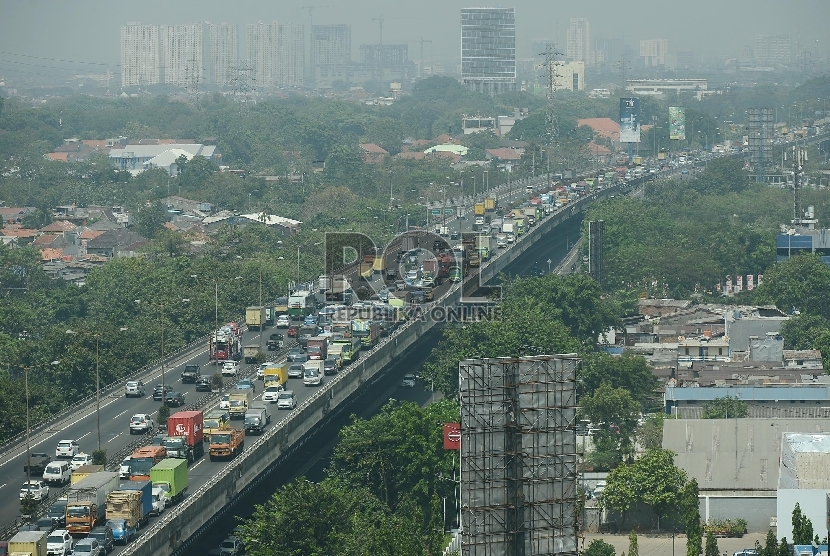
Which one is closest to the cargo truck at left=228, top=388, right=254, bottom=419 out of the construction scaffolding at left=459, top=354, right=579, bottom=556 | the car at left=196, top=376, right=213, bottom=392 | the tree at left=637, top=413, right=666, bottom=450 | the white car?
the white car

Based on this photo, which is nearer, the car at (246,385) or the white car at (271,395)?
the white car at (271,395)

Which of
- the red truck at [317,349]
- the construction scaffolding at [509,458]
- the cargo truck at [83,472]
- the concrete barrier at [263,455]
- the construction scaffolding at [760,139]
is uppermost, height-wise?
the construction scaffolding at [760,139]

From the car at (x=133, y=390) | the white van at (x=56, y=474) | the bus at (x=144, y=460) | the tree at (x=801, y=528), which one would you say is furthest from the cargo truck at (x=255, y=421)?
the tree at (x=801, y=528)

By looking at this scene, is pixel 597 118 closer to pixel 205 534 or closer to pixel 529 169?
pixel 529 169

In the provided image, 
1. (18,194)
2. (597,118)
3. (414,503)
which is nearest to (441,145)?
(597,118)

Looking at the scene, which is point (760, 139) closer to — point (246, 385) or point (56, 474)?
point (246, 385)

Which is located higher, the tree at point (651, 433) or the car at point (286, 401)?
the car at point (286, 401)

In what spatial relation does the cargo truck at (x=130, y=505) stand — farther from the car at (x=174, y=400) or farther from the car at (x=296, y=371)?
the car at (x=296, y=371)
